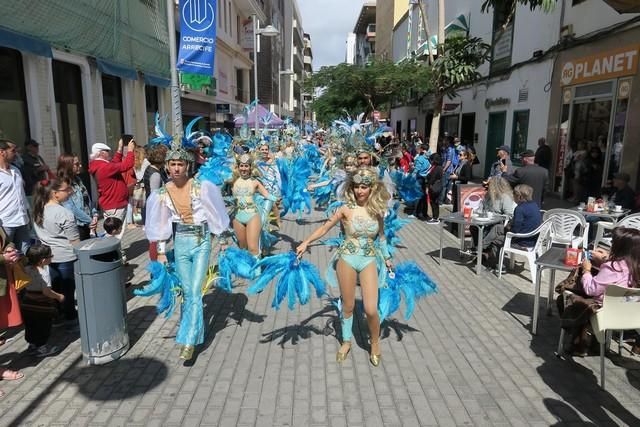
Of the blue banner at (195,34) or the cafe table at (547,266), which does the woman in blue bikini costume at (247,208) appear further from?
the blue banner at (195,34)

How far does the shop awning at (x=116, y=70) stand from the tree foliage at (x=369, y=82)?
1091 centimetres

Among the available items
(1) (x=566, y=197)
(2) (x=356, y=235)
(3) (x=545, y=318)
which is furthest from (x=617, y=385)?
(1) (x=566, y=197)

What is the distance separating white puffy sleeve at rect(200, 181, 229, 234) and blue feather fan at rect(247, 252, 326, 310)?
0.60 metres

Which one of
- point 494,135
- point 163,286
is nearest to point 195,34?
point 163,286

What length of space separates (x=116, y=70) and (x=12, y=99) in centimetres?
392

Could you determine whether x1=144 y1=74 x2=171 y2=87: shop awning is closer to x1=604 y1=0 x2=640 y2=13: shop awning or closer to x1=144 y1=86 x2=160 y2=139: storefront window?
x1=144 y1=86 x2=160 y2=139: storefront window

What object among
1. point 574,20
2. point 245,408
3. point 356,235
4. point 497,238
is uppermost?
point 574,20

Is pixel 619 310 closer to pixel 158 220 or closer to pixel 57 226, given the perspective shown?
pixel 158 220

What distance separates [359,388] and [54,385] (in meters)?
2.58

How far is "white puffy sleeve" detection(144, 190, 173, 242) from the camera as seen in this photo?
14.0 ft

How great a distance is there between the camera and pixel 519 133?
17.0 meters

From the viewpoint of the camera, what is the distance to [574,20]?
510 inches

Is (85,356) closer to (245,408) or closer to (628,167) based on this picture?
(245,408)

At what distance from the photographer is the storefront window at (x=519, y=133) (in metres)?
16.4
